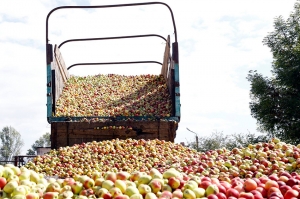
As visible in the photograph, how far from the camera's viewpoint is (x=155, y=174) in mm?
3980

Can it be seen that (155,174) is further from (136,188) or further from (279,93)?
(279,93)

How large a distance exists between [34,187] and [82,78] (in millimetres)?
11999

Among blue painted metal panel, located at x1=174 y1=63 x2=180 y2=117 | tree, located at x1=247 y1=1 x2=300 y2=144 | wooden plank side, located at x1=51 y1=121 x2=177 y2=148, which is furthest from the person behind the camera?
tree, located at x1=247 y1=1 x2=300 y2=144

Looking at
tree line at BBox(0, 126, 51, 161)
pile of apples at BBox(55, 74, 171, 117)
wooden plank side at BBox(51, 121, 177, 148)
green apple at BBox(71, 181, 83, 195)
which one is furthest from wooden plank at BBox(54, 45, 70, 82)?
tree line at BBox(0, 126, 51, 161)

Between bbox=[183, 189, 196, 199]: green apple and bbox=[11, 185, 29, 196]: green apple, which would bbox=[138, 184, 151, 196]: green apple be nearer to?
bbox=[183, 189, 196, 199]: green apple

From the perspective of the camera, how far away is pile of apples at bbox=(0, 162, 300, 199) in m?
3.51

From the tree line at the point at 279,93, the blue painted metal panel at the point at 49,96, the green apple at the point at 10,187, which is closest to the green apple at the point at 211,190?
the green apple at the point at 10,187

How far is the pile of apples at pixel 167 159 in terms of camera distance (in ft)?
19.0

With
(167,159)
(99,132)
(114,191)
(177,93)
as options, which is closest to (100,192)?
(114,191)

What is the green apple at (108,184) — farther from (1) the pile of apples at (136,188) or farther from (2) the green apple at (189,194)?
(2) the green apple at (189,194)

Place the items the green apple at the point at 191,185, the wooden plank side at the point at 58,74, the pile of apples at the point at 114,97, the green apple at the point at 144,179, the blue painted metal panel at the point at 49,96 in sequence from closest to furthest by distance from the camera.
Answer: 1. the green apple at the point at 191,185
2. the green apple at the point at 144,179
3. the blue painted metal panel at the point at 49,96
4. the pile of apples at the point at 114,97
5. the wooden plank side at the point at 58,74

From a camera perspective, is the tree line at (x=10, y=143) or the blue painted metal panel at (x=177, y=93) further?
the tree line at (x=10, y=143)

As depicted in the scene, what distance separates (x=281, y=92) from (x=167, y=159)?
22081mm

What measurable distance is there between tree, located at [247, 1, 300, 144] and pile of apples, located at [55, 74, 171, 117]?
1470 cm
